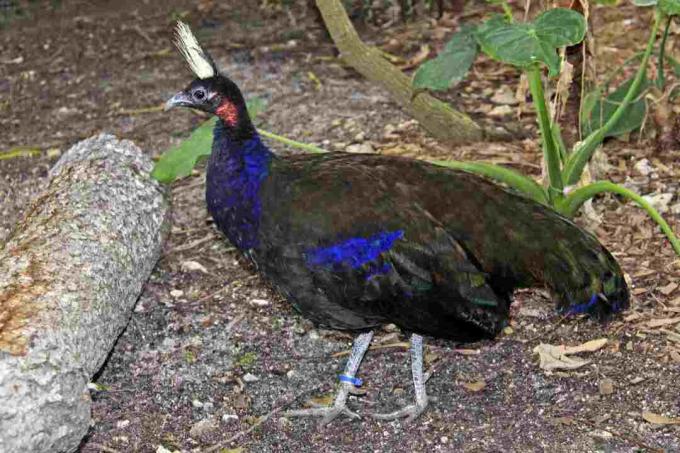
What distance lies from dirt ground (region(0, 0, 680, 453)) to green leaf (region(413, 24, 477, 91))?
3.09 feet

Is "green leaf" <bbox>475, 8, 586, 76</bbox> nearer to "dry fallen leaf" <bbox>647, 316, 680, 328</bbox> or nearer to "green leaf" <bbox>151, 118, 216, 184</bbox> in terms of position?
"dry fallen leaf" <bbox>647, 316, 680, 328</bbox>

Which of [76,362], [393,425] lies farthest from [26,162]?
[393,425]

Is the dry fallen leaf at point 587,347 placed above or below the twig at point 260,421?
below

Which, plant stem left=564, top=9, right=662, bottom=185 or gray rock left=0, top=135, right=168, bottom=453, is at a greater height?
gray rock left=0, top=135, right=168, bottom=453

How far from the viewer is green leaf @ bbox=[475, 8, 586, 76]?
4.27 metres

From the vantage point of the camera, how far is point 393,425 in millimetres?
4352

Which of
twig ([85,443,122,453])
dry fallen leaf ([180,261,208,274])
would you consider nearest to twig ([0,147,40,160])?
dry fallen leaf ([180,261,208,274])

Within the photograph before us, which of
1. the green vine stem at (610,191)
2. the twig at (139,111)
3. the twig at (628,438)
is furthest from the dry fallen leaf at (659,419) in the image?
the twig at (139,111)

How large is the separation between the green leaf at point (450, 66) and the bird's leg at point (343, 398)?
4.68ft

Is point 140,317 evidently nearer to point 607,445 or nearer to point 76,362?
point 76,362

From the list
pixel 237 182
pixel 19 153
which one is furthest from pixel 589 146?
pixel 19 153

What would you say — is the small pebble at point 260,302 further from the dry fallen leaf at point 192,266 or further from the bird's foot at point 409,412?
the bird's foot at point 409,412

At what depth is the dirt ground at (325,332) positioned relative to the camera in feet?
14.1

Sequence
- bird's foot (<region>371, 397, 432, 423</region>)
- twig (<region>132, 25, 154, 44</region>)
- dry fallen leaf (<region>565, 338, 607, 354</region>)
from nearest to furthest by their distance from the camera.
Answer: bird's foot (<region>371, 397, 432, 423</region>)
dry fallen leaf (<region>565, 338, 607, 354</region>)
twig (<region>132, 25, 154, 44</region>)
